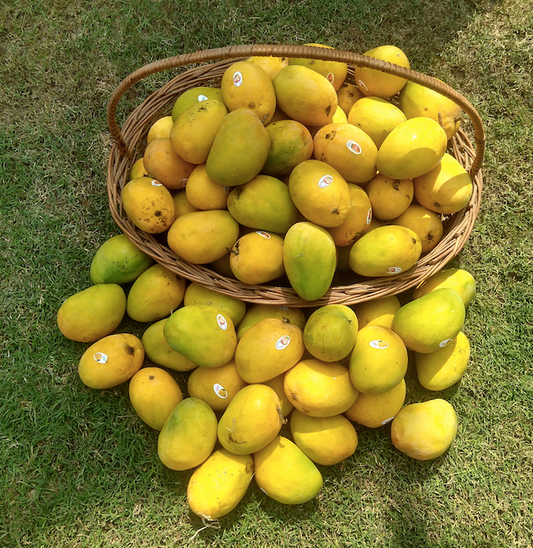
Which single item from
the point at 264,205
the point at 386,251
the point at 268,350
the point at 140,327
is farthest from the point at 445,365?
the point at 140,327

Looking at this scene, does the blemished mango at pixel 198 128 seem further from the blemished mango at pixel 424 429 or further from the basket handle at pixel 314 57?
the blemished mango at pixel 424 429

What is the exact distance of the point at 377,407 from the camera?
159 centimetres

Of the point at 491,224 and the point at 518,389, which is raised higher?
the point at 491,224

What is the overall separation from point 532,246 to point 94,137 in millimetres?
2165

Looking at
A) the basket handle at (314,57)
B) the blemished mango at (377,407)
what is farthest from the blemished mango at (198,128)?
the blemished mango at (377,407)

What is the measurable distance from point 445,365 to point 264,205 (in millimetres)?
919

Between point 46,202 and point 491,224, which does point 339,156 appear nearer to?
→ point 491,224

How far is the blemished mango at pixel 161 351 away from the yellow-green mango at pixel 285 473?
1.47 feet

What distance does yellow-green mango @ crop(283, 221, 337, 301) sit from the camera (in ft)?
4.79

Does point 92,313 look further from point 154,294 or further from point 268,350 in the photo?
point 268,350

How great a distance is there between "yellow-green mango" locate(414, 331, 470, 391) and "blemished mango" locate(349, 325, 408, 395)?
10.1 inches

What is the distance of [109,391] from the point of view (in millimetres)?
1797

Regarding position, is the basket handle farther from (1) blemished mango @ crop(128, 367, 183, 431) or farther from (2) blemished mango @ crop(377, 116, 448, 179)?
(1) blemished mango @ crop(128, 367, 183, 431)

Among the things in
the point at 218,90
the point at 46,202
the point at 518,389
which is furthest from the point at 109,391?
the point at 518,389
